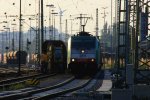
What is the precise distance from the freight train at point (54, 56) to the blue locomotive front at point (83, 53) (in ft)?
28.5

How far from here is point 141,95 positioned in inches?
816

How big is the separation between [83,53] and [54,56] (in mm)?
10125

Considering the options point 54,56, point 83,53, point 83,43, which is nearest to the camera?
point 83,53

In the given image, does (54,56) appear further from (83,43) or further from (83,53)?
(83,53)

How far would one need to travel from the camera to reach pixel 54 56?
171 feet

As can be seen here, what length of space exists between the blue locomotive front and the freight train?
8.67 metres

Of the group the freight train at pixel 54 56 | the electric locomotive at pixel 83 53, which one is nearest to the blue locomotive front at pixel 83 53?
the electric locomotive at pixel 83 53

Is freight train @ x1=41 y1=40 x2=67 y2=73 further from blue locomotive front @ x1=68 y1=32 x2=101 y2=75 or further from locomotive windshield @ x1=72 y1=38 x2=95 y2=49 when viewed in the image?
locomotive windshield @ x1=72 y1=38 x2=95 y2=49

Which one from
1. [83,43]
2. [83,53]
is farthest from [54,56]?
[83,53]

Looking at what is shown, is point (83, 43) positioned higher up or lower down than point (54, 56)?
Answer: higher up

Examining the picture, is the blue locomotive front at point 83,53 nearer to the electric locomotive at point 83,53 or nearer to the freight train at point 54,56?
the electric locomotive at point 83,53

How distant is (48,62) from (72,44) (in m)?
9.97

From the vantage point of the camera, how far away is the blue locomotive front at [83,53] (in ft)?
138

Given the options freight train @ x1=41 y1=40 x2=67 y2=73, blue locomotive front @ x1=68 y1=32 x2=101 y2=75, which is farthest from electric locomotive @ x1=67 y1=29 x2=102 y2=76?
freight train @ x1=41 y1=40 x2=67 y2=73
